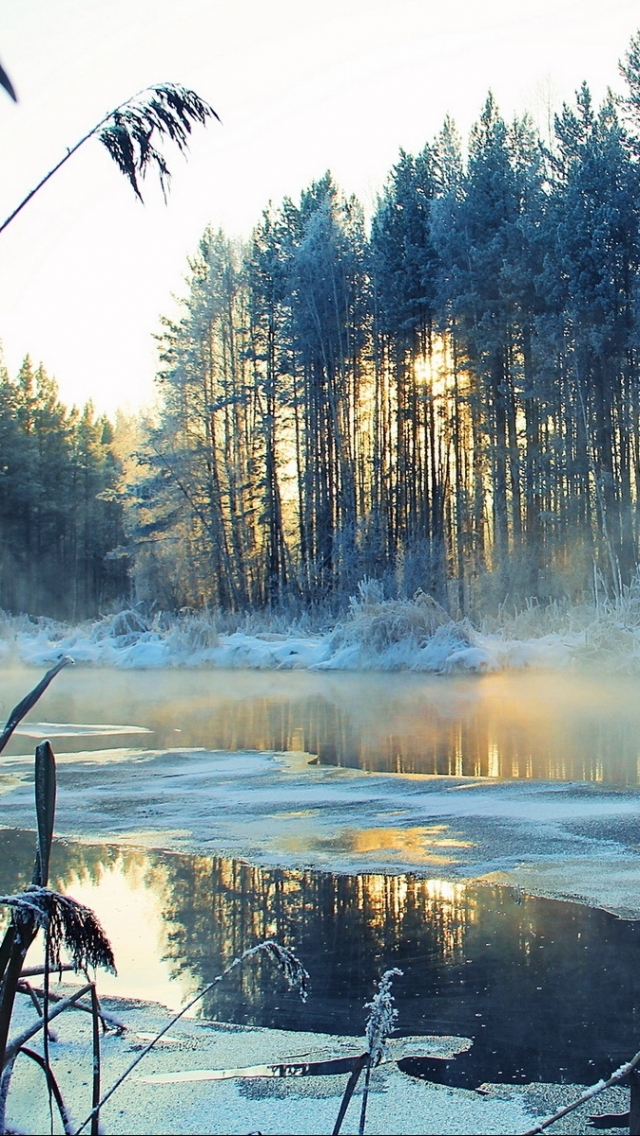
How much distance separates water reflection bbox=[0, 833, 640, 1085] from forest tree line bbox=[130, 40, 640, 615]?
17.3 metres

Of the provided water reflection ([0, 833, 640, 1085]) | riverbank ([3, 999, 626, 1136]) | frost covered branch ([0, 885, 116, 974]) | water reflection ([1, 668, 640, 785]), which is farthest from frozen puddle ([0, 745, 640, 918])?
frost covered branch ([0, 885, 116, 974])

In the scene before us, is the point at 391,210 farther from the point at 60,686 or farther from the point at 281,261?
the point at 60,686

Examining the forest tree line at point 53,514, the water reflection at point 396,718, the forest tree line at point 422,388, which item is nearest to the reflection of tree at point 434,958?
the water reflection at point 396,718

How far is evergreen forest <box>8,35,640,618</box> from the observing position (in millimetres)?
23219

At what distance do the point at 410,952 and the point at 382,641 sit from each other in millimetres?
14384

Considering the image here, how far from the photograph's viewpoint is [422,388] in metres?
29.4

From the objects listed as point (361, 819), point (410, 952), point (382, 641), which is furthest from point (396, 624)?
point (410, 952)

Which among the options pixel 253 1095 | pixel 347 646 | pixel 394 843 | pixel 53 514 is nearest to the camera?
pixel 253 1095

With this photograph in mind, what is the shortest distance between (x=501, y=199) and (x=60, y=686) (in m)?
16.8

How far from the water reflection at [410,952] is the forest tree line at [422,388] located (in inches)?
682

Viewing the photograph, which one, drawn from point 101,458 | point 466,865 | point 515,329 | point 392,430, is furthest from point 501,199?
point 101,458

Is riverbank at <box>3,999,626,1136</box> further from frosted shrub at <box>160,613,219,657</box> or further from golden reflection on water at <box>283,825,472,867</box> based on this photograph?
frosted shrub at <box>160,613,219,657</box>

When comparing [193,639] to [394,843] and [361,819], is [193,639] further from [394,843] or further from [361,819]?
[394,843]

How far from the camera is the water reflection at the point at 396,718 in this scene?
26.3 ft
